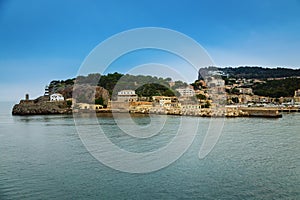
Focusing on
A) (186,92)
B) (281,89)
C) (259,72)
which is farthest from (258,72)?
(186,92)

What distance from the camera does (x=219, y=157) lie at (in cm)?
744

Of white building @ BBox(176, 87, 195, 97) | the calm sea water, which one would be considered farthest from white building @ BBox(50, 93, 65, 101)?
the calm sea water

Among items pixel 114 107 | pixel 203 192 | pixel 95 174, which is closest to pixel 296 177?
pixel 203 192

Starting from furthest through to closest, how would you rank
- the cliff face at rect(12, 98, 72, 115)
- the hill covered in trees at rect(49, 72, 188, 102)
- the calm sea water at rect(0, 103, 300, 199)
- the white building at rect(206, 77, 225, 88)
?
the white building at rect(206, 77, 225, 88), the hill covered in trees at rect(49, 72, 188, 102), the cliff face at rect(12, 98, 72, 115), the calm sea water at rect(0, 103, 300, 199)

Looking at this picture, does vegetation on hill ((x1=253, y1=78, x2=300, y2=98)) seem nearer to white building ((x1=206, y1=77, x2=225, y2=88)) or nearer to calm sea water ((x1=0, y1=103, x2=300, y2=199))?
white building ((x1=206, y1=77, x2=225, y2=88))

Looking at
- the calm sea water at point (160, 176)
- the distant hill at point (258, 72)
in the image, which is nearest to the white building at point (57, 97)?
the calm sea water at point (160, 176)

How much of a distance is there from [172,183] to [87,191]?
4.62ft

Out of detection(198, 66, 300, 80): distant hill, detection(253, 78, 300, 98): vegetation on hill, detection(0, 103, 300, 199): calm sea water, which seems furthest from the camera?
detection(198, 66, 300, 80): distant hill

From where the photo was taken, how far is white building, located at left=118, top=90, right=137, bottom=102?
114 ft

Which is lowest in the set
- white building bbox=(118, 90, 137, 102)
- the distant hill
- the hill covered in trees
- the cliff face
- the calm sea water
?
the calm sea water

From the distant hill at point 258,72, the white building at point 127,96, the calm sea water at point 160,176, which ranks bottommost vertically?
the calm sea water at point 160,176

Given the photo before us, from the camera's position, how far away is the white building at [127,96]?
3466 cm

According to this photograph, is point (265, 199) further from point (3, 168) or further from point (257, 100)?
point (257, 100)

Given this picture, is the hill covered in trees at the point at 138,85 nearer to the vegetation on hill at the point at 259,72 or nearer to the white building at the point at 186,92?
the white building at the point at 186,92
